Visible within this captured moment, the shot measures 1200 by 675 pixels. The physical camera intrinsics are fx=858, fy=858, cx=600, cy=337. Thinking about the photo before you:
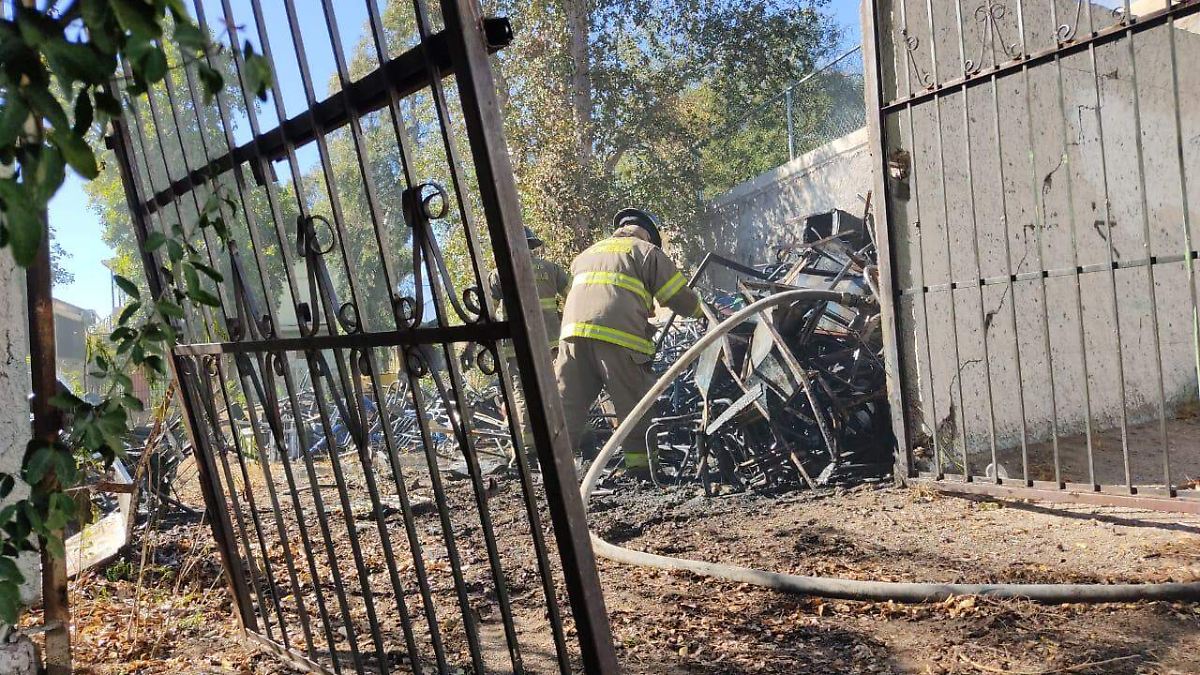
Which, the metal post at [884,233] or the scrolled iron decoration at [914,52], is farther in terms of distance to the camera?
the metal post at [884,233]

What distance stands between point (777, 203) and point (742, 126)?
358 cm

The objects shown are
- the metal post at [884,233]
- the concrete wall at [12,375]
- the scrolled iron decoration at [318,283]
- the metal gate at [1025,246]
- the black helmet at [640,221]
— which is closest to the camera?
the scrolled iron decoration at [318,283]

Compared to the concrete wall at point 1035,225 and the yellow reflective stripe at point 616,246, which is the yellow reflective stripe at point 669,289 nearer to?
the yellow reflective stripe at point 616,246

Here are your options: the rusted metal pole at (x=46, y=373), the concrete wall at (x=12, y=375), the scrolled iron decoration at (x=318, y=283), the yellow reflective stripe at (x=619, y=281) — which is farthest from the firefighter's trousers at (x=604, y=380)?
the scrolled iron decoration at (x=318, y=283)

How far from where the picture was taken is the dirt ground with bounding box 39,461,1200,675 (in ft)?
9.61

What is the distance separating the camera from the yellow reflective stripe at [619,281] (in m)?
6.93

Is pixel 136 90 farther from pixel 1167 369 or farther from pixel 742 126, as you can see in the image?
pixel 742 126

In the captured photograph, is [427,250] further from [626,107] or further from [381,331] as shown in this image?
[626,107]

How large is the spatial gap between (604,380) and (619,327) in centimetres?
46

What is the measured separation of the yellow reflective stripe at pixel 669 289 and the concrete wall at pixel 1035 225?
1959mm

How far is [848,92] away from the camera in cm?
1501

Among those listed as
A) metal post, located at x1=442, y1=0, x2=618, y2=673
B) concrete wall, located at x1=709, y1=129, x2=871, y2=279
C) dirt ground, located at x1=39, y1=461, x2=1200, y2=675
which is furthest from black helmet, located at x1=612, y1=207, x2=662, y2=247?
metal post, located at x1=442, y1=0, x2=618, y2=673

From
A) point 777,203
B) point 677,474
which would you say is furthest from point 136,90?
point 777,203

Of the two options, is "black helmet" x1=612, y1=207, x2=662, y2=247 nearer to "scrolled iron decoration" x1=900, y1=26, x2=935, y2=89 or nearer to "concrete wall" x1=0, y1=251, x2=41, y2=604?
"scrolled iron decoration" x1=900, y1=26, x2=935, y2=89
